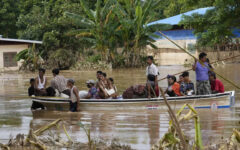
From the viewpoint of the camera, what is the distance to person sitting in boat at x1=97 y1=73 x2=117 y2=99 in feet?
36.7

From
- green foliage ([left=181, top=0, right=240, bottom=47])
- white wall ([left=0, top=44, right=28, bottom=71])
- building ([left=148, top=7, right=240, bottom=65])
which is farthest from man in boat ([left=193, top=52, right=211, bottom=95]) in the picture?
white wall ([left=0, top=44, right=28, bottom=71])

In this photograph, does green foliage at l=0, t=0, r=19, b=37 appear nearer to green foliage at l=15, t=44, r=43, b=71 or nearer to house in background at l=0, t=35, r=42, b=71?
house in background at l=0, t=35, r=42, b=71

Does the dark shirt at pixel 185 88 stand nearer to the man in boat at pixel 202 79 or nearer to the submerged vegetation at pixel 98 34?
the man in boat at pixel 202 79

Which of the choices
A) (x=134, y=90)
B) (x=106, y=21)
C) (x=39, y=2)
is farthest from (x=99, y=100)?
(x=39, y=2)

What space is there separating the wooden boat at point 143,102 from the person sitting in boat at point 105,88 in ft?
1.01

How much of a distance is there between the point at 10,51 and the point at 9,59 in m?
0.54

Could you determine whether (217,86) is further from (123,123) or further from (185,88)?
(123,123)

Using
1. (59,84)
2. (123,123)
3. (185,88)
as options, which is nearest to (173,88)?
(185,88)

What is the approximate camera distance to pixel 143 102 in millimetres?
10844

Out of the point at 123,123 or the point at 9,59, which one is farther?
the point at 9,59

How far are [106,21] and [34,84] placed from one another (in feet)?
45.6

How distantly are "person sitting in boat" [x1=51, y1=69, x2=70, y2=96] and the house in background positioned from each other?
17.8 meters

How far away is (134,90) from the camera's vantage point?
11.1 metres

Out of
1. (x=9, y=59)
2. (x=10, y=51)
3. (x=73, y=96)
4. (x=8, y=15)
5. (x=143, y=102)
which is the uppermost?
(x=8, y=15)
